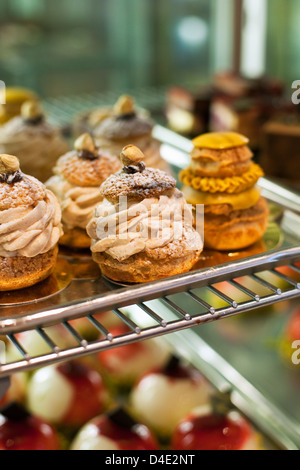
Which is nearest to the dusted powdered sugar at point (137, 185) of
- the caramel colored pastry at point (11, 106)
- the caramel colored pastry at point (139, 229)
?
the caramel colored pastry at point (139, 229)

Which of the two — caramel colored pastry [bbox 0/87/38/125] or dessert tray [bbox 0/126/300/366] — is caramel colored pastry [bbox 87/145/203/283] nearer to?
dessert tray [bbox 0/126/300/366]

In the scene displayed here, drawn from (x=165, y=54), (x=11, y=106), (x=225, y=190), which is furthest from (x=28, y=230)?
(x=165, y=54)

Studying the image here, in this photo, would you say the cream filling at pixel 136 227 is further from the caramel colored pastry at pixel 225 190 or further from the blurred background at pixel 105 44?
the blurred background at pixel 105 44

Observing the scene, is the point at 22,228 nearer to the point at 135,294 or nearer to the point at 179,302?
the point at 135,294

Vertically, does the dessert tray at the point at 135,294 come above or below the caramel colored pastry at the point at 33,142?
below

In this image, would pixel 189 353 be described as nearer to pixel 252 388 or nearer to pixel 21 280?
pixel 252 388

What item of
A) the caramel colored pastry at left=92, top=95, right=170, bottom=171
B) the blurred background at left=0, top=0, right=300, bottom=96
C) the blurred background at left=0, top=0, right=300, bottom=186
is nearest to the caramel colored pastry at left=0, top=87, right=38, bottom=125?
the caramel colored pastry at left=92, top=95, right=170, bottom=171
